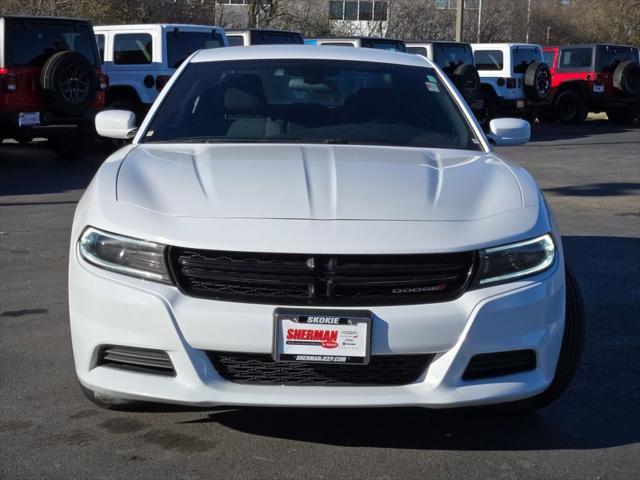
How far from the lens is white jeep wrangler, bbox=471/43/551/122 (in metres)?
22.4

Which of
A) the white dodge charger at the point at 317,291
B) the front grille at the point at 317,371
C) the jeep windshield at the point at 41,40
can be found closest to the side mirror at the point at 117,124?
the white dodge charger at the point at 317,291

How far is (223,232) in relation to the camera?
11.4 feet

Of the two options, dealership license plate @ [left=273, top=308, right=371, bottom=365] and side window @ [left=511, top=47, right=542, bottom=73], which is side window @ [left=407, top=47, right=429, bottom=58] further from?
dealership license plate @ [left=273, top=308, right=371, bottom=365]

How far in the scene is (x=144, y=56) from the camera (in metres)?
15.5

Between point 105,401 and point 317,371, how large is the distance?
1.03 metres

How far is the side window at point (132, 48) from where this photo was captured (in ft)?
50.5

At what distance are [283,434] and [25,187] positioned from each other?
840 cm

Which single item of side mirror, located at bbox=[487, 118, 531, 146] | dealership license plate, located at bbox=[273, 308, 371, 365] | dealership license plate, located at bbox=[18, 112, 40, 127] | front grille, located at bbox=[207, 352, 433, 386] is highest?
side mirror, located at bbox=[487, 118, 531, 146]

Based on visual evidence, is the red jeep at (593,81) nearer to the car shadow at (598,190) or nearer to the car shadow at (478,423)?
the car shadow at (598,190)

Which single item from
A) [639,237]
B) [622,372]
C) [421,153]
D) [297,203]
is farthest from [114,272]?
[639,237]

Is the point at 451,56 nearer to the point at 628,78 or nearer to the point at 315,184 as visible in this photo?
the point at 628,78

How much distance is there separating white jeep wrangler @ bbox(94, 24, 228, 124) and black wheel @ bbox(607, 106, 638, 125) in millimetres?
12791

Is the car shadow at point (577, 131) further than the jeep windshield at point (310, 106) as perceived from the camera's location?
Yes

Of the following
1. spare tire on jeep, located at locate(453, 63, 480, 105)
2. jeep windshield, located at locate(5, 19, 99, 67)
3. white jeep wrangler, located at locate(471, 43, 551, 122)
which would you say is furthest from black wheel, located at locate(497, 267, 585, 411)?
white jeep wrangler, located at locate(471, 43, 551, 122)
